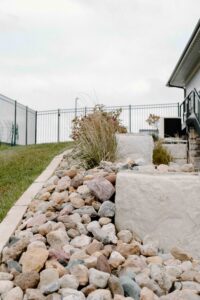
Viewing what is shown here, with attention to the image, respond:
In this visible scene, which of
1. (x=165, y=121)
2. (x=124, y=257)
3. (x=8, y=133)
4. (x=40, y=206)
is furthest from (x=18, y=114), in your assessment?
(x=124, y=257)

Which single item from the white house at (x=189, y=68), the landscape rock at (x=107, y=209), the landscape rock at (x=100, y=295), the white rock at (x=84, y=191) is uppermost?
the white house at (x=189, y=68)

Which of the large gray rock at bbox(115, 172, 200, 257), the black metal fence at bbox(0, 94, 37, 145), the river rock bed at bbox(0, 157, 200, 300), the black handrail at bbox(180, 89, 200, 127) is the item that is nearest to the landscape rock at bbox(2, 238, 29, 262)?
the river rock bed at bbox(0, 157, 200, 300)

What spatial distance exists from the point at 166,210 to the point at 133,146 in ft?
11.8

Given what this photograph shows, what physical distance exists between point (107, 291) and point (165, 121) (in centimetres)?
1149

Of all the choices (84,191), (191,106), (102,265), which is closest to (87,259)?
(102,265)

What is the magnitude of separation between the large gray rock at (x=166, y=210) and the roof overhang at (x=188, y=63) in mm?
8032

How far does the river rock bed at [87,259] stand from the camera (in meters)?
3.47

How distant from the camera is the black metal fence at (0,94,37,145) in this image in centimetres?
1886

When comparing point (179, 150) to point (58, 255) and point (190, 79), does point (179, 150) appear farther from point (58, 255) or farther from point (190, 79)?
point (58, 255)

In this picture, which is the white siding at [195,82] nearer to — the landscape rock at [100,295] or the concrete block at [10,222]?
the concrete block at [10,222]

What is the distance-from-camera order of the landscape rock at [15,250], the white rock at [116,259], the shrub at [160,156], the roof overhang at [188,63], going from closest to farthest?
the white rock at [116,259]
the landscape rock at [15,250]
the shrub at [160,156]
the roof overhang at [188,63]

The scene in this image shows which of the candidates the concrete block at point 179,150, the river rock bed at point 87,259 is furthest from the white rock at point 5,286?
the concrete block at point 179,150

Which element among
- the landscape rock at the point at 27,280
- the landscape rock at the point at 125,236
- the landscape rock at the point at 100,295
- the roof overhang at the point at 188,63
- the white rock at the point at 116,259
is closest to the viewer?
Answer: the landscape rock at the point at 100,295

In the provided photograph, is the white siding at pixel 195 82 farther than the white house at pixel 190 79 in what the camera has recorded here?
Yes
